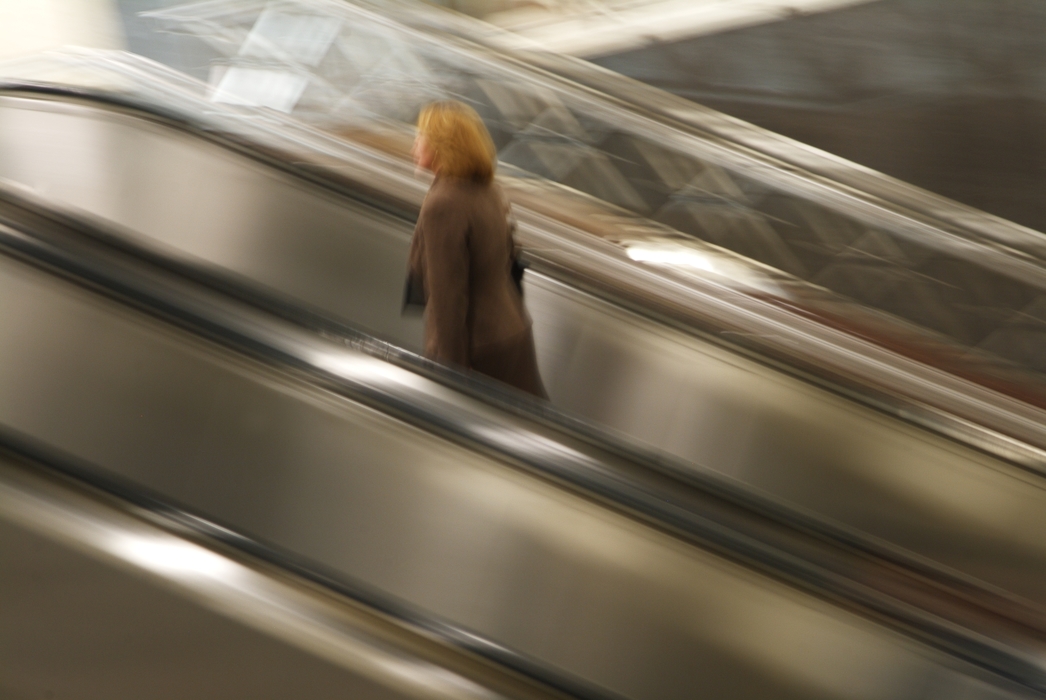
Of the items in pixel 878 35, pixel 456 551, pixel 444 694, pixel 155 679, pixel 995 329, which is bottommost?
pixel 155 679

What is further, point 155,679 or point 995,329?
point 995,329

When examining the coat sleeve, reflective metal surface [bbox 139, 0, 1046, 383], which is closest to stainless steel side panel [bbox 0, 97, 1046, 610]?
the coat sleeve

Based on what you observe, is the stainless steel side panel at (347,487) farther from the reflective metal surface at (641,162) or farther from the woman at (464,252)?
the reflective metal surface at (641,162)

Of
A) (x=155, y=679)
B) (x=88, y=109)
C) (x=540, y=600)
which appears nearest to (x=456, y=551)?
(x=540, y=600)

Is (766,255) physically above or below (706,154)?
below

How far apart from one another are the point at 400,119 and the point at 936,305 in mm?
3234

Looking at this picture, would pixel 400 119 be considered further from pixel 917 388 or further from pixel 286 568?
pixel 286 568

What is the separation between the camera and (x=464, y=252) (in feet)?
8.85

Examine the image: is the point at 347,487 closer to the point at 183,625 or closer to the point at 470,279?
the point at 183,625

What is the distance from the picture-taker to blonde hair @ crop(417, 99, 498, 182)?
266 centimetres

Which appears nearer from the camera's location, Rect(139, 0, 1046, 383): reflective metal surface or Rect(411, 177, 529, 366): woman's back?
Rect(411, 177, 529, 366): woman's back

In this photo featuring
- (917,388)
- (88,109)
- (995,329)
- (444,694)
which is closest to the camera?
(444,694)

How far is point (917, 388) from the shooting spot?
365 cm

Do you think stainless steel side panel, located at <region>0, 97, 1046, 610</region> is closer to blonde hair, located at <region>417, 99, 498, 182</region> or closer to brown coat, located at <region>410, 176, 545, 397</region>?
brown coat, located at <region>410, 176, 545, 397</region>
